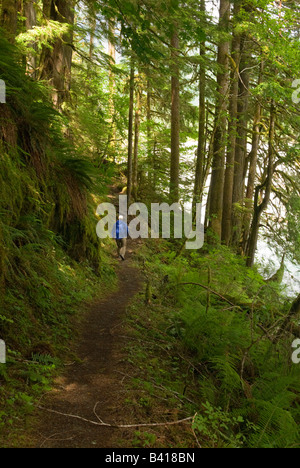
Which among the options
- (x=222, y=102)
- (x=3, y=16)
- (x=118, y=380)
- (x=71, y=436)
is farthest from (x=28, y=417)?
(x=222, y=102)

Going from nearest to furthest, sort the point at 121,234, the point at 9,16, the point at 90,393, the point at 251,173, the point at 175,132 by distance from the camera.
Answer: the point at 90,393 → the point at 9,16 → the point at 121,234 → the point at 251,173 → the point at 175,132

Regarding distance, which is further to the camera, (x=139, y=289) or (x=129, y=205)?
(x=129, y=205)

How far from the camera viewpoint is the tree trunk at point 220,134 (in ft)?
44.9

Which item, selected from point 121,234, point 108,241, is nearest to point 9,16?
point 121,234

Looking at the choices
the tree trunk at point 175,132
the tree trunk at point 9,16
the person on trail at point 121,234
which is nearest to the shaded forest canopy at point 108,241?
the tree trunk at point 9,16

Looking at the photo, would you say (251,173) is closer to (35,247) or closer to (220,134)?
(220,134)

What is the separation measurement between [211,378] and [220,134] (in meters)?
11.2

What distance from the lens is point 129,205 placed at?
18.1m

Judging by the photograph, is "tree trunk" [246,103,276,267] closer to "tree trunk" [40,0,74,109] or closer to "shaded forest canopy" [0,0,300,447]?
"shaded forest canopy" [0,0,300,447]

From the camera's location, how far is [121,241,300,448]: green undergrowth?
12.7ft

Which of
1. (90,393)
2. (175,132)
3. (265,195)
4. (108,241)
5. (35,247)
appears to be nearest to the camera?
(90,393)

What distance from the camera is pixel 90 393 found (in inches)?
167
